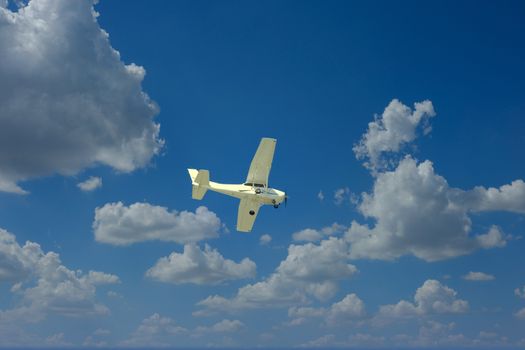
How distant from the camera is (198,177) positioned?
67938 millimetres

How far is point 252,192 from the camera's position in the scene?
226 ft

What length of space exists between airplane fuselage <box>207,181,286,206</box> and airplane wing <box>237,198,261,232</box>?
7.03ft

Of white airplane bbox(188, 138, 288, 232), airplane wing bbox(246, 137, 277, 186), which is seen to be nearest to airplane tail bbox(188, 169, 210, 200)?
white airplane bbox(188, 138, 288, 232)

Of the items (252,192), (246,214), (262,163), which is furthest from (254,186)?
(246,214)

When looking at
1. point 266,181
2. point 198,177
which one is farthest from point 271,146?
point 198,177

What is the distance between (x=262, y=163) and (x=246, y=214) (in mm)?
10871

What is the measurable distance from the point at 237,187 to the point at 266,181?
408 centimetres

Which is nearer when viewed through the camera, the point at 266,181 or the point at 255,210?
the point at 266,181

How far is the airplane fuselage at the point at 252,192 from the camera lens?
68.9 metres

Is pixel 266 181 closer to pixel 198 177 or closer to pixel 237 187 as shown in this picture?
pixel 237 187

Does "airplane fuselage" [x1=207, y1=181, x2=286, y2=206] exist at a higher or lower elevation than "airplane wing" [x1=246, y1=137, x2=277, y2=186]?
lower

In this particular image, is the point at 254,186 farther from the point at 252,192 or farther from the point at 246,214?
the point at 246,214

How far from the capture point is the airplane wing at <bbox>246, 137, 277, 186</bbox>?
212 ft

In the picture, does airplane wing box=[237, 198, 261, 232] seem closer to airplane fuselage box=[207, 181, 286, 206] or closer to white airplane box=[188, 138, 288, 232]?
white airplane box=[188, 138, 288, 232]
